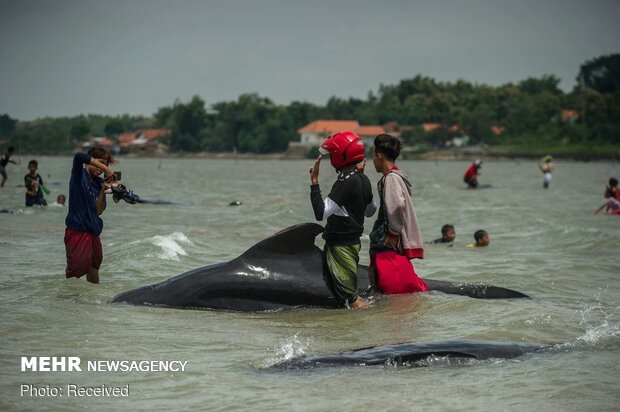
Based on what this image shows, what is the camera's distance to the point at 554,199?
4322 centimetres

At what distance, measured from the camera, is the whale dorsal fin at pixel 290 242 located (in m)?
9.88

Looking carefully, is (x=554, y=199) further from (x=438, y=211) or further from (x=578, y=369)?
(x=578, y=369)

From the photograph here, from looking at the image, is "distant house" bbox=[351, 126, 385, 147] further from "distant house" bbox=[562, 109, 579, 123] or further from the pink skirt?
the pink skirt

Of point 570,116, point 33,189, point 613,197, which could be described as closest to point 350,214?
point 33,189

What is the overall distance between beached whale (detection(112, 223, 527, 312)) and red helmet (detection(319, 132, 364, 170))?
93cm

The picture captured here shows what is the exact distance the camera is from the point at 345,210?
971cm

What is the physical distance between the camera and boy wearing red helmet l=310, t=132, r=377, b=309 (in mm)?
9586

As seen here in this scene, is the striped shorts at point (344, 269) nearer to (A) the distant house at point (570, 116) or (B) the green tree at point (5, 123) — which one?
(B) the green tree at point (5, 123)

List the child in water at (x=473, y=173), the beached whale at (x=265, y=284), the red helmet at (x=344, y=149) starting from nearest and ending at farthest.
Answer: the red helmet at (x=344, y=149) < the beached whale at (x=265, y=284) < the child in water at (x=473, y=173)

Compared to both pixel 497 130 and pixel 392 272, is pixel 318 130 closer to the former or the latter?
pixel 497 130

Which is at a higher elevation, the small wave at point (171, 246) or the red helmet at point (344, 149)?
the red helmet at point (344, 149)

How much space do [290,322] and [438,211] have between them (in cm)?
2225

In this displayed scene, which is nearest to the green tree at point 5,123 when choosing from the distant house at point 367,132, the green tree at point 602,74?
the distant house at point 367,132

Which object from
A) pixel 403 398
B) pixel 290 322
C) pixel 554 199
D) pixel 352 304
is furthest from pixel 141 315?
pixel 554 199
